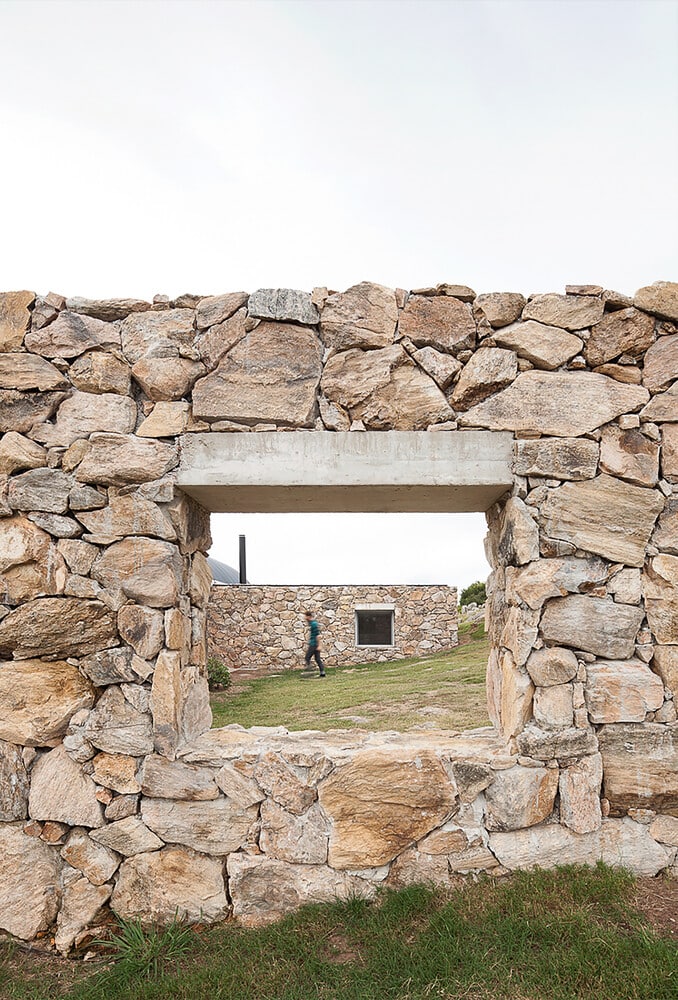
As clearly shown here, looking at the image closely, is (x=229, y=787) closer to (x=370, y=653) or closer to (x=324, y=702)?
(x=324, y=702)

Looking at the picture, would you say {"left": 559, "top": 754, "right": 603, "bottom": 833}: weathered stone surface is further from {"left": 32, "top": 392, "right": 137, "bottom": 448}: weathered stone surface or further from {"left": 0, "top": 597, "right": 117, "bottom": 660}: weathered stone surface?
{"left": 32, "top": 392, "right": 137, "bottom": 448}: weathered stone surface

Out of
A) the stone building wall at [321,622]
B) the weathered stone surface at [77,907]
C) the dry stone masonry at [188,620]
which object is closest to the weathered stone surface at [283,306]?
the dry stone masonry at [188,620]

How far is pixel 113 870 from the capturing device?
294 centimetres

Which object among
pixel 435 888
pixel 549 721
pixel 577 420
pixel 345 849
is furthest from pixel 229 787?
pixel 577 420

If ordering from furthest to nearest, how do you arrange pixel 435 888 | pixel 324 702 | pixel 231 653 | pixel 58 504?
pixel 231 653 < pixel 324 702 < pixel 58 504 < pixel 435 888

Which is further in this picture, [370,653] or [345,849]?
[370,653]

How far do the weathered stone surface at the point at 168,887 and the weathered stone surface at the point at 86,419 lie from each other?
2.11 metres

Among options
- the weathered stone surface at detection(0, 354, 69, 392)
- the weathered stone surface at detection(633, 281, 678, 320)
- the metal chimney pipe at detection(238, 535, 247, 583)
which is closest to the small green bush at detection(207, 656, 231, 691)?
the weathered stone surface at detection(0, 354, 69, 392)

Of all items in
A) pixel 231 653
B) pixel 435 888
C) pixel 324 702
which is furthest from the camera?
pixel 231 653

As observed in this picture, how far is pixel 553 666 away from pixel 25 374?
10.00ft

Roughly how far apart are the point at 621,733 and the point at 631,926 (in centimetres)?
79

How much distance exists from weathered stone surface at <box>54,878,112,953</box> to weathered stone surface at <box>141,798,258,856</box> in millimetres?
402

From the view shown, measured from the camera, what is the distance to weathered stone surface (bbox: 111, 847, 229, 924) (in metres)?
2.90

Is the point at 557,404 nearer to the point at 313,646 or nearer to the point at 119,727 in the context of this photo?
the point at 119,727
